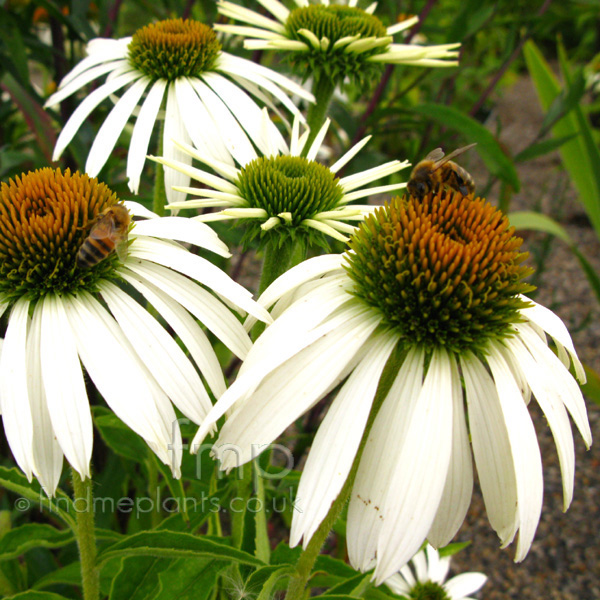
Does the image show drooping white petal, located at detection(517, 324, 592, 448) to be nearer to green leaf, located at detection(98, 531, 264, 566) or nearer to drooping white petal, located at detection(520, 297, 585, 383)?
drooping white petal, located at detection(520, 297, 585, 383)

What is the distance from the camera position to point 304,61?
1.03 metres

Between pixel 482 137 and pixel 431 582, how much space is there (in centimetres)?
89

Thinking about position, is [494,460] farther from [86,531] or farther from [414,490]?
[86,531]

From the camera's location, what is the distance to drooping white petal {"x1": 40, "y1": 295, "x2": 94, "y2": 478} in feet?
1.76

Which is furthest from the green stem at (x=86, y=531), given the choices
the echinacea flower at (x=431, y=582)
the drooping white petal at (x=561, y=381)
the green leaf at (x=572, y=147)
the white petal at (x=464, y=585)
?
the green leaf at (x=572, y=147)

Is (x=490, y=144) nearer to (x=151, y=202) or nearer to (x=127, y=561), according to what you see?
(x=151, y=202)

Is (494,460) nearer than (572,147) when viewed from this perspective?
Yes

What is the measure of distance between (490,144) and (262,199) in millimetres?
585

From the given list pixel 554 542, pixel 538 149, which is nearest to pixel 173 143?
pixel 538 149

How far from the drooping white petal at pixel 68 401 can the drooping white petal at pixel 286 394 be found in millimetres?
120

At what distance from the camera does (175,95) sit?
95 centimetres

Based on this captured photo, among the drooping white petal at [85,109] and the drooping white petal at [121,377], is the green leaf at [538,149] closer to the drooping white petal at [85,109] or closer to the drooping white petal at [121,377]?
the drooping white petal at [85,109]

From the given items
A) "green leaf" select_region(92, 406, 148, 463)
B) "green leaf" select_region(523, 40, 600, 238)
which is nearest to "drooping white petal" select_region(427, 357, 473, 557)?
"green leaf" select_region(92, 406, 148, 463)

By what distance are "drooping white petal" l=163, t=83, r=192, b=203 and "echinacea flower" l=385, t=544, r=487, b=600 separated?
848 millimetres
